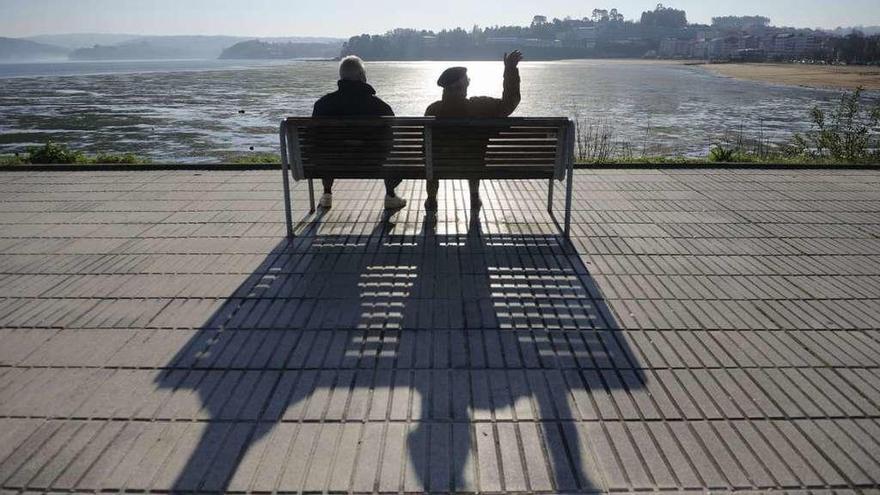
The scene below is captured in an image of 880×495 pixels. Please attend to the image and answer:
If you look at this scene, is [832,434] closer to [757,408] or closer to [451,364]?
[757,408]

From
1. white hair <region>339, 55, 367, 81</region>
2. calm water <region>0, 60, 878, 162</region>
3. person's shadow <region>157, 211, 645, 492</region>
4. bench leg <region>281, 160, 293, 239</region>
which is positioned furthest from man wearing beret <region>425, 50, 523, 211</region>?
calm water <region>0, 60, 878, 162</region>

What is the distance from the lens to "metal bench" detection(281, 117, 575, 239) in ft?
16.2

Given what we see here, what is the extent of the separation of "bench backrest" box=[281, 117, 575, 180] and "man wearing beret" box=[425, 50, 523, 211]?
611 mm

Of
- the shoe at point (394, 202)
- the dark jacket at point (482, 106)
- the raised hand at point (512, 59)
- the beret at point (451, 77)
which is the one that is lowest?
the shoe at point (394, 202)

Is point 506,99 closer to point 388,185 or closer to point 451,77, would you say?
point 451,77

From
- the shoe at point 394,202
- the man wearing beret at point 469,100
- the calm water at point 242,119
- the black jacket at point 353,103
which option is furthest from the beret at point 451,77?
the calm water at point 242,119

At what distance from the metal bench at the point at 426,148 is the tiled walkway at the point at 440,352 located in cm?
55

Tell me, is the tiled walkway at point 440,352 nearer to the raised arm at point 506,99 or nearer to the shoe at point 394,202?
the shoe at point 394,202

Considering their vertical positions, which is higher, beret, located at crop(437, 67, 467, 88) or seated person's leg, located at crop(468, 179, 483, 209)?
beret, located at crop(437, 67, 467, 88)

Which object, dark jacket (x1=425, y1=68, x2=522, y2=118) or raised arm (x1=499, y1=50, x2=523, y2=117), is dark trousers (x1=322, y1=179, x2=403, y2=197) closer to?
dark jacket (x1=425, y1=68, x2=522, y2=118)

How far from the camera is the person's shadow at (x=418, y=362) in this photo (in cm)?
247

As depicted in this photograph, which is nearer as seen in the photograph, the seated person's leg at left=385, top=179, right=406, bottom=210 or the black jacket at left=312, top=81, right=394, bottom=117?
the black jacket at left=312, top=81, right=394, bottom=117

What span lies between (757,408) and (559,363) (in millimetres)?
917

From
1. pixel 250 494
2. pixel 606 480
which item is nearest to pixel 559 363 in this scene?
pixel 606 480
